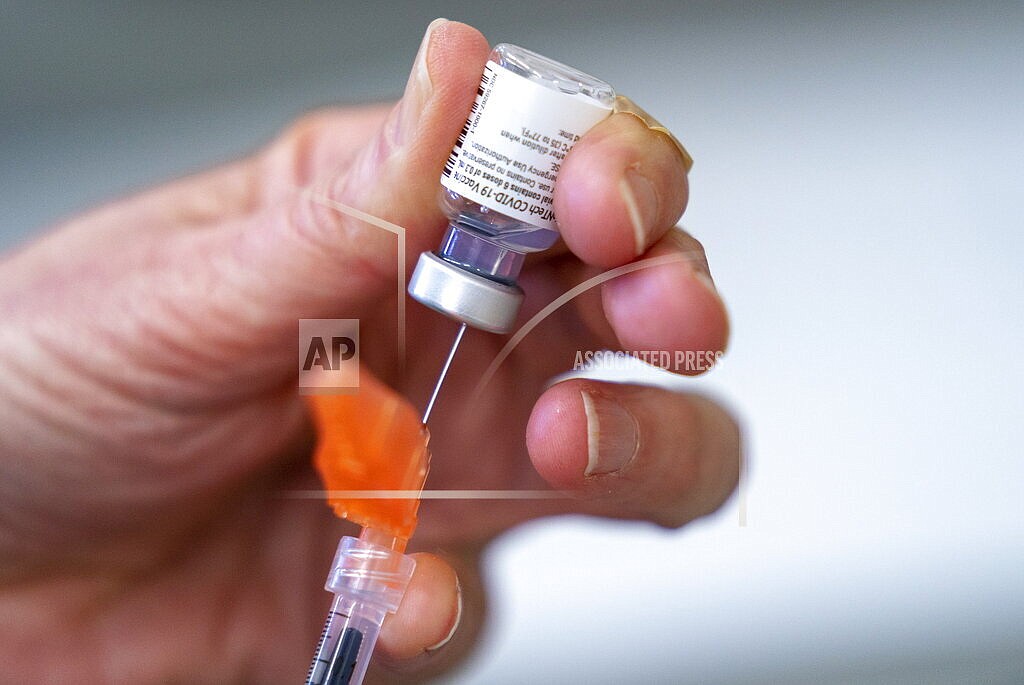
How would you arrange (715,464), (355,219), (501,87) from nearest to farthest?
1. (501,87)
2. (355,219)
3. (715,464)

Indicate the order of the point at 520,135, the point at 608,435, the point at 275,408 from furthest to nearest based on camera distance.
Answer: the point at 275,408, the point at 608,435, the point at 520,135

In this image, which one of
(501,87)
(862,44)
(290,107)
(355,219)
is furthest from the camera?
(290,107)

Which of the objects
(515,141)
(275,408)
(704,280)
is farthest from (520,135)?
(275,408)

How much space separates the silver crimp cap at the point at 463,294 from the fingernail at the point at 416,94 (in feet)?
0.28

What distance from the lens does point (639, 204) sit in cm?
50

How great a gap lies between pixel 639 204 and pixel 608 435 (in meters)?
0.17

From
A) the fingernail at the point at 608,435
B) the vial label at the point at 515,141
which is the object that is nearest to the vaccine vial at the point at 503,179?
the vial label at the point at 515,141

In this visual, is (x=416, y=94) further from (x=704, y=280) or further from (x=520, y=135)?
(x=704, y=280)

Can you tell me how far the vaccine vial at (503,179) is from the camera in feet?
1.51

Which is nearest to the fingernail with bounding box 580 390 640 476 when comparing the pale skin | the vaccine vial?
the pale skin

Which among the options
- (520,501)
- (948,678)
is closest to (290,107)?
(520,501)

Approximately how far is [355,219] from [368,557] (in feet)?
0.71

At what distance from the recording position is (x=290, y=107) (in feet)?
3.63

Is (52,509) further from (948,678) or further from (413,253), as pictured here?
(948,678)
